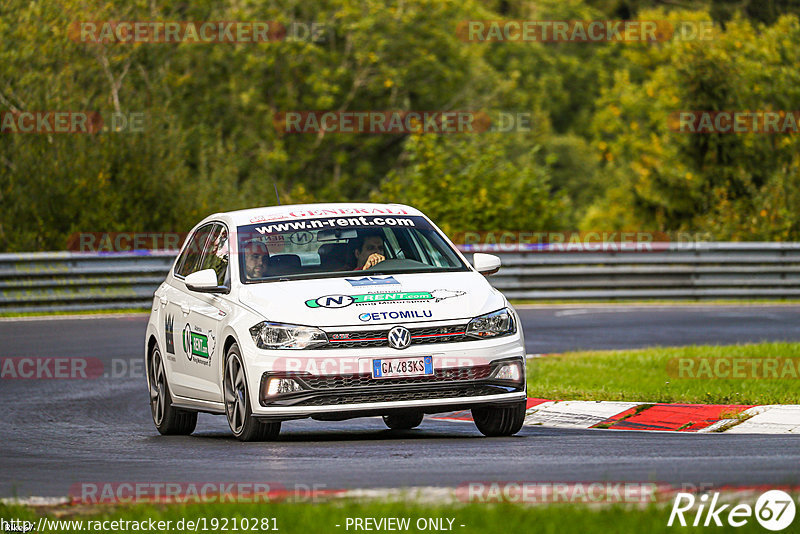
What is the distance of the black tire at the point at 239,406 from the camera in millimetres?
10211

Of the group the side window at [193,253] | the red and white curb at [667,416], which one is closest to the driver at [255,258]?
the side window at [193,253]

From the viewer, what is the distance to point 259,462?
9016 mm

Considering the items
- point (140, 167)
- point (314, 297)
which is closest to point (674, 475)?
point (314, 297)

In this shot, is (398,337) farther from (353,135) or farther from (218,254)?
(353,135)

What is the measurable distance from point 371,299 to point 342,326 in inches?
12.5

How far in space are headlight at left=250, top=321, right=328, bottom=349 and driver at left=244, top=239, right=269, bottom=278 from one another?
0.81 metres

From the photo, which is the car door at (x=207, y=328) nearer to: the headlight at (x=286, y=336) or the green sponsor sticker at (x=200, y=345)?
the green sponsor sticker at (x=200, y=345)

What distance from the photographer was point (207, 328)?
10969 mm

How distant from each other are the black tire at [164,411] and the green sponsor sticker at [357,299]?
2.42m

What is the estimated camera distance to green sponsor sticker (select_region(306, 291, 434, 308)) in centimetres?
1003

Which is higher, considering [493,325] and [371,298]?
[371,298]

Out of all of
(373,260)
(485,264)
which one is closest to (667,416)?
(485,264)

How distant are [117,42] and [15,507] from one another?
90.1ft

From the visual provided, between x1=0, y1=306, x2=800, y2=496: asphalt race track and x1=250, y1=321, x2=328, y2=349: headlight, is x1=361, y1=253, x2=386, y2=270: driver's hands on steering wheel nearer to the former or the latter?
x1=250, y1=321, x2=328, y2=349: headlight
